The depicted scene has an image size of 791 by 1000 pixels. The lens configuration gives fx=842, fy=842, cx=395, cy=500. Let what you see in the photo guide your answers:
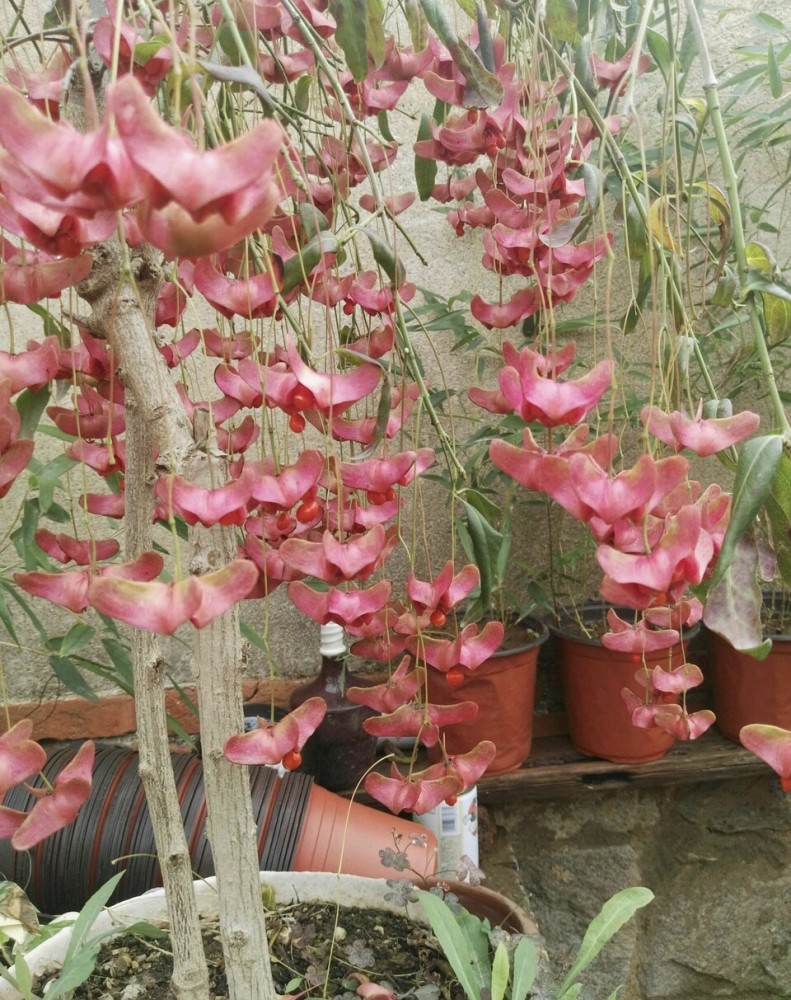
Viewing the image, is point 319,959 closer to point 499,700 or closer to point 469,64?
point 499,700

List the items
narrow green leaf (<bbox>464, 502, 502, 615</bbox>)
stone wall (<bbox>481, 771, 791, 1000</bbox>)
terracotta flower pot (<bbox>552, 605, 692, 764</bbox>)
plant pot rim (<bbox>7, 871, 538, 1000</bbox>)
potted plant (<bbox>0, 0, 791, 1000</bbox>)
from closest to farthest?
potted plant (<bbox>0, 0, 791, 1000</bbox>) < narrow green leaf (<bbox>464, 502, 502, 615</bbox>) < plant pot rim (<bbox>7, 871, 538, 1000</bbox>) < terracotta flower pot (<bbox>552, 605, 692, 764</bbox>) < stone wall (<bbox>481, 771, 791, 1000</bbox>)

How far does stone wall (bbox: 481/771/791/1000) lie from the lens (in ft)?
4.45

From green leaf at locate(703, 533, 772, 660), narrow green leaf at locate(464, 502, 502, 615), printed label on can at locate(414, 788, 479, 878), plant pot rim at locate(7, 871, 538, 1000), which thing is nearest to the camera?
green leaf at locate(703, 533, 772, 660)

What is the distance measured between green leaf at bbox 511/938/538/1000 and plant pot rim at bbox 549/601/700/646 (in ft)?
2.06

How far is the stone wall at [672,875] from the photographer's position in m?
1.36

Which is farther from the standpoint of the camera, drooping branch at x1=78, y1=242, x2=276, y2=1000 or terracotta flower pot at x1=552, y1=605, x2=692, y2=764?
terracotta flower pot at x1=552, y1=605, x2=692, y2=764

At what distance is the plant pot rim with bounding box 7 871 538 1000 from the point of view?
650 millimetres

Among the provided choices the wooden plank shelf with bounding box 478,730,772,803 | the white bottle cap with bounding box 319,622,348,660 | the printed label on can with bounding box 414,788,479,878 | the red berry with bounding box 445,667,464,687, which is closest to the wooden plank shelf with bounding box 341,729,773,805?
the wooden plank shelf with bounding box 478,730,772,803

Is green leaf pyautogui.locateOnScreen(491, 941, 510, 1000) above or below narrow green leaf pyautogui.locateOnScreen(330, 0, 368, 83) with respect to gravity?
below

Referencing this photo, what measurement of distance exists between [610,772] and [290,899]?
67cm

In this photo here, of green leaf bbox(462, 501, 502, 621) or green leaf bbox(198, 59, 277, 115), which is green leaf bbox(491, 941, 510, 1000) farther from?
green leaf bbox(198, 59, 277, 115)

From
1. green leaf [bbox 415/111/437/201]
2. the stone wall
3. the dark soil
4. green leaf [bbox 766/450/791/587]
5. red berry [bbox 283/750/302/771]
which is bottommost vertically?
the stone wall

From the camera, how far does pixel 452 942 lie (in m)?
0.61

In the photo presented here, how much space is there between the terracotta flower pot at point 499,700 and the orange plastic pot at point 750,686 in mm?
292
